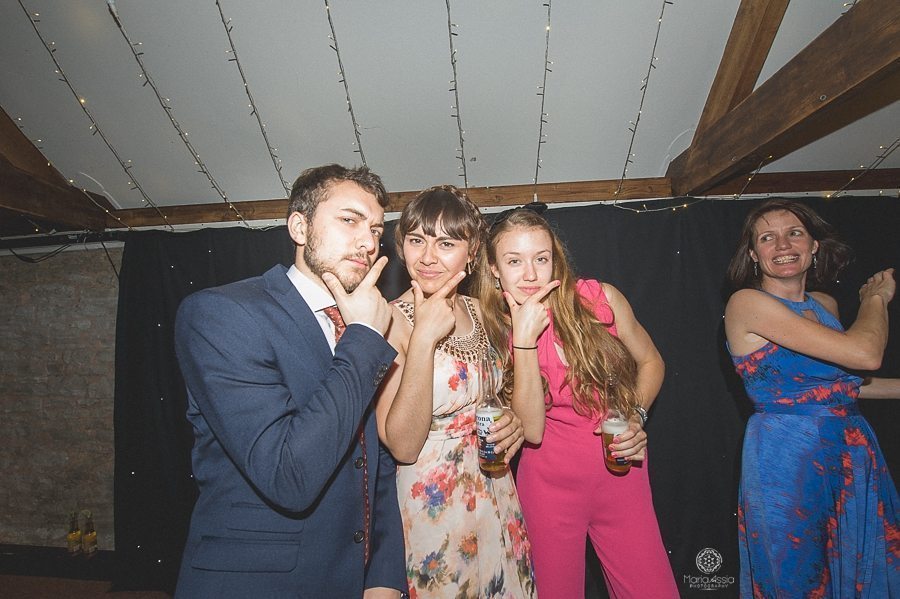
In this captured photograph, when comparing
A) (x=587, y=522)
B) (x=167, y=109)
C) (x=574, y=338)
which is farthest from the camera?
(x=167, y=109)

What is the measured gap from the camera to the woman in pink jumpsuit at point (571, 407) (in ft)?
5.35

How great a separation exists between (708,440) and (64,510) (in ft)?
16.7

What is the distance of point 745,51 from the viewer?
7.44 feet

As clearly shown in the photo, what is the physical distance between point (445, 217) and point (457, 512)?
1.14 metres

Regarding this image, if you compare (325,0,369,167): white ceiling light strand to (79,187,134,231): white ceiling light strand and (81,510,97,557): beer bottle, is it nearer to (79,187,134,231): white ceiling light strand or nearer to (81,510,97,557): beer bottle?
(79,187,134,231): white ceiling light strand

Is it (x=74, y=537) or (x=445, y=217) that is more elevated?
(x=445, y=217)

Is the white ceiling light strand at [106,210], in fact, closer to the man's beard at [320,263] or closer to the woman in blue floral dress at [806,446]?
the man's beard at [320,263]

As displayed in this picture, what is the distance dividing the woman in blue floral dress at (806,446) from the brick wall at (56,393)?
4.51 m

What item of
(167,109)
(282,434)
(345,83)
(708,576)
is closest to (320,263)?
(282,434)

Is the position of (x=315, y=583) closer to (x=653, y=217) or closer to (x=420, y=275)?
(x=420, y=275)

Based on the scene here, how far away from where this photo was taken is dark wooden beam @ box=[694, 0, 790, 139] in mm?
2162

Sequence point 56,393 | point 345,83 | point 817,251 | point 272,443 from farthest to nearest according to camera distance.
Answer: point 56,393 → point 345,83 → point 817,251 → point 272,443

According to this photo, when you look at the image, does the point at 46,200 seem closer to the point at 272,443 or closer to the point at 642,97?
the point at 272,443

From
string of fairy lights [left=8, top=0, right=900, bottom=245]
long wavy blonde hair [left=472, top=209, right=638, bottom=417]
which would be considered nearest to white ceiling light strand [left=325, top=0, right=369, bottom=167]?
string of fairy lights [left=8, top=0, right=900, bottom=245]
